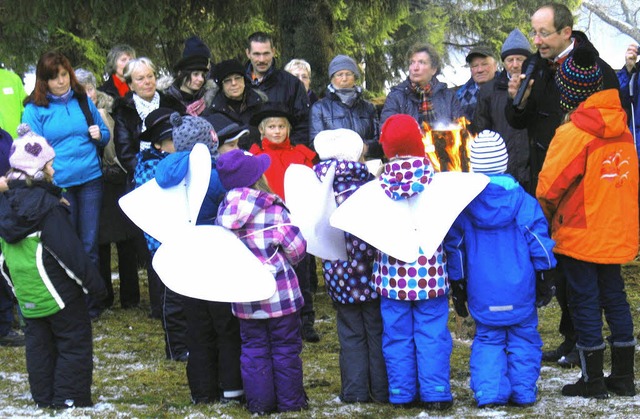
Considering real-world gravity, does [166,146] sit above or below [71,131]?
below

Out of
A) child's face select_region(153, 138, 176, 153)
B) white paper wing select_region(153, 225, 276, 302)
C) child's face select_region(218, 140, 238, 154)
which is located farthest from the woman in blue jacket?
white paper wing select_region(153, 225, 276, 302)

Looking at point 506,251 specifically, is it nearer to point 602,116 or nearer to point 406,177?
point 406,177

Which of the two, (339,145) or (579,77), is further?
(579,77)

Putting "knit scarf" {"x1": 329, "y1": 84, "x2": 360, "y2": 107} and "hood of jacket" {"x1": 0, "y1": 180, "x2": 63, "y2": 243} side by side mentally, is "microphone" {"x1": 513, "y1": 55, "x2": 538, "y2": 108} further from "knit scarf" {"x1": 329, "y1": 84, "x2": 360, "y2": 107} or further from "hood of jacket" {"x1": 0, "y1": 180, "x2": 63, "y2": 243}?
"hood of jacket" {"x1": 0, "y1": 180, "x2": 63, "y2": 243}

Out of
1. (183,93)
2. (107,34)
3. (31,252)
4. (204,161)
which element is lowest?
(31,252)

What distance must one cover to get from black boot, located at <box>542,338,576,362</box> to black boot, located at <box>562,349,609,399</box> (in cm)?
101

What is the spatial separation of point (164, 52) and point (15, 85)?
617 centimetres

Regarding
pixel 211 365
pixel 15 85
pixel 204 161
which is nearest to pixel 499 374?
pixel 211 365

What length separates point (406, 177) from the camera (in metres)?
5.87

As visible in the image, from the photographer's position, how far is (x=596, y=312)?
6.24 m

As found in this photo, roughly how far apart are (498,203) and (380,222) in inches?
28.1

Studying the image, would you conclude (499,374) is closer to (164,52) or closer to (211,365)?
(211,365)

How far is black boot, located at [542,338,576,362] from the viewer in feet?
23.6

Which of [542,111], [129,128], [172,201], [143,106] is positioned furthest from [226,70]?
[542,111]
